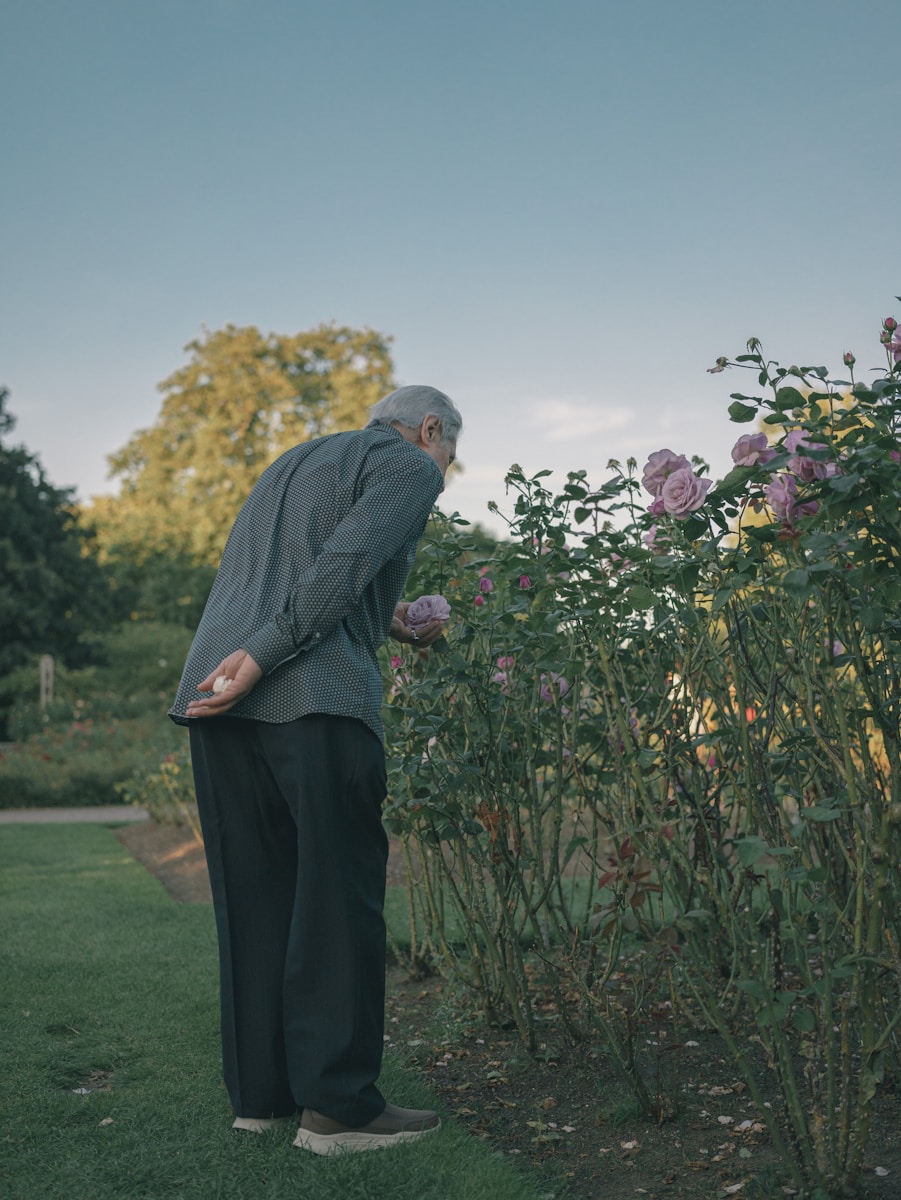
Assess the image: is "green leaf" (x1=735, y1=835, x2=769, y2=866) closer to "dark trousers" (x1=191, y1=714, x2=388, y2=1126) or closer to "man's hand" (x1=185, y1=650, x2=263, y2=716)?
"dark trousers" (x1=191, y1=714, x2=388, y2=1126)

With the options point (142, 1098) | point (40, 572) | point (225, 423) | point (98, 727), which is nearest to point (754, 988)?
point (142, 1098)

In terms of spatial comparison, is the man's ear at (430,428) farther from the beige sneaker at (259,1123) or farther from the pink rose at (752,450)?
the beige sneaker at (259,1123)

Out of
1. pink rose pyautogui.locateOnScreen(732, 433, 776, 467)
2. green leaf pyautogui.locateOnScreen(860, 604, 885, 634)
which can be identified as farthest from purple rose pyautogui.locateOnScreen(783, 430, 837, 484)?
green leaf pyautogui.locateOnScreen(860, 604, 885, 634)

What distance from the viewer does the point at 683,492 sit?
1.90 m

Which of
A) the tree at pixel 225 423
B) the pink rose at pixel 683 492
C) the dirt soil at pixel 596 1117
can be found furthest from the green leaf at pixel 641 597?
the tree at pixel 225 423

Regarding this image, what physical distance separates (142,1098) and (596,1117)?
1.10 metres

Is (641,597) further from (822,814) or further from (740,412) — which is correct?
(822,814)

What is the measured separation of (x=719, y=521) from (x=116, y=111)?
12.7 meters

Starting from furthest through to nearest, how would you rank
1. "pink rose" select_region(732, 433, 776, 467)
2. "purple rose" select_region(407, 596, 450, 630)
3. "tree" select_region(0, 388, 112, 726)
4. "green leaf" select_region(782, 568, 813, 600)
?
"tree" select_region(0, 388, 112, 726)
"purple rose" select_region(407, 596, 450, 630)
"pink rose" select_region(732, 433, 776, 467)
"green leaf" select_region(782, 568, 813, 600)

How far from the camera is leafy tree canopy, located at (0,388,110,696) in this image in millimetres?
19734

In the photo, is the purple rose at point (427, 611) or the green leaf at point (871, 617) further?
the purple rose at point (427, 611)

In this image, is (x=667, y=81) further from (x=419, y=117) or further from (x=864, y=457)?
(x=864, y=457)

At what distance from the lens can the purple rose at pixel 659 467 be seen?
208 cm

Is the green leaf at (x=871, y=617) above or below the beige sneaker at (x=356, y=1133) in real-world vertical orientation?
above
